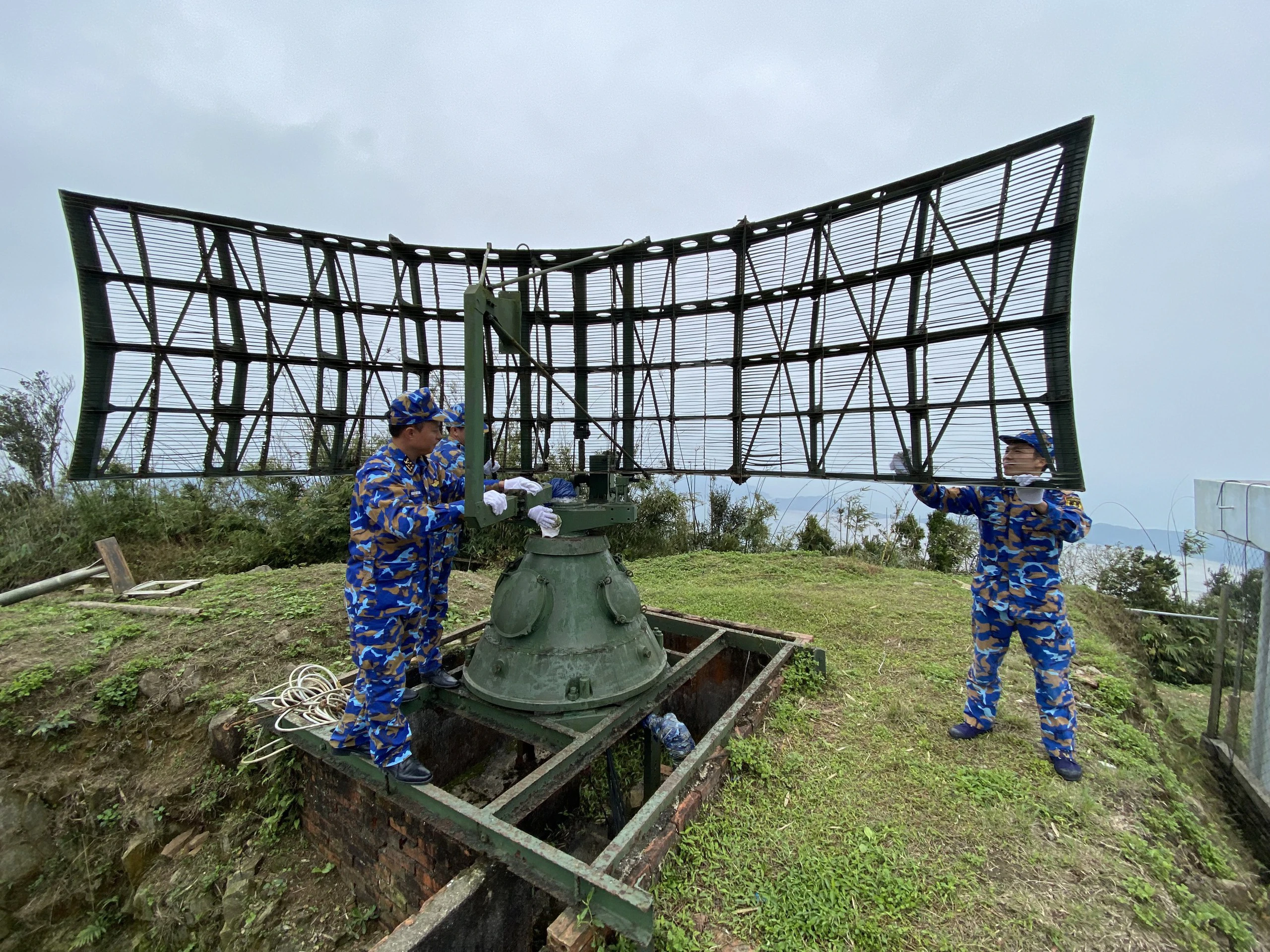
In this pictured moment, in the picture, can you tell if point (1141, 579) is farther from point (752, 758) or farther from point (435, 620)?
point (435, 620)

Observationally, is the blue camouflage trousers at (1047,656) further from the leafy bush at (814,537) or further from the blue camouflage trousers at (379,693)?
the leafy bush at (814,537)

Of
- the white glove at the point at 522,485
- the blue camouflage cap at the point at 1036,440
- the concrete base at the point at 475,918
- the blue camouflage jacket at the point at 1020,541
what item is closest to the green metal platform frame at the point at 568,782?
the concrete base at the point at 475,918

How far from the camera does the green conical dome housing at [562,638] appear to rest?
3807mm

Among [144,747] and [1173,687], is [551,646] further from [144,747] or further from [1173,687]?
[1173,687]

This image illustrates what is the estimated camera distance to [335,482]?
11.3 meters

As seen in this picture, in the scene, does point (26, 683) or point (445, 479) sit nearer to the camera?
point (445, 479)

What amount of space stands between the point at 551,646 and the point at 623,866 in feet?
5.29

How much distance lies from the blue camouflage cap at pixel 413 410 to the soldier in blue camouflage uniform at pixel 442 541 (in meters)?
0.25

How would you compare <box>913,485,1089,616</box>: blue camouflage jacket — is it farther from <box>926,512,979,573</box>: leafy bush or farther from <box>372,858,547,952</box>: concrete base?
<box>926,512,979,573</box>: leafy bush

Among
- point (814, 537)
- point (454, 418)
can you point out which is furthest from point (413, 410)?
point (814, 537)

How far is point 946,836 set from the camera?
2820 millimetres

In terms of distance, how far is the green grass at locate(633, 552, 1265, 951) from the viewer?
232cm

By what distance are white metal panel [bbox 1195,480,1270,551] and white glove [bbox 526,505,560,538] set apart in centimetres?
520

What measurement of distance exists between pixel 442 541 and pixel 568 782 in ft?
6.10
